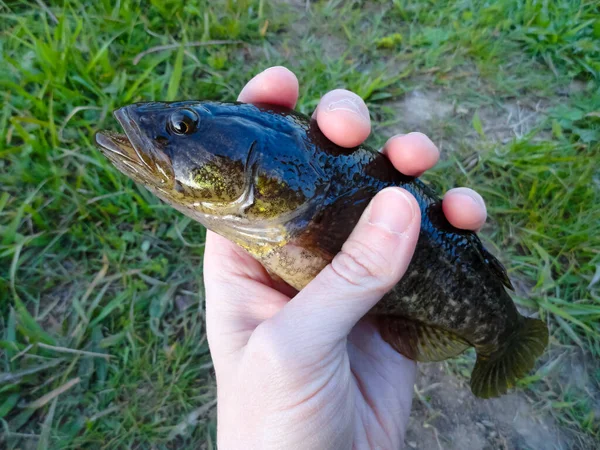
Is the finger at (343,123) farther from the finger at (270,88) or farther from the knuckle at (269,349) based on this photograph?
the knuckle at (269,349)

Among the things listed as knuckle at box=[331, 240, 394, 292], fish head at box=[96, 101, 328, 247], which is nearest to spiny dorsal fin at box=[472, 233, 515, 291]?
knuckle at box=[331, 240, 394, 292]

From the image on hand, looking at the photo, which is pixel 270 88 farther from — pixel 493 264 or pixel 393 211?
pixel 493 264

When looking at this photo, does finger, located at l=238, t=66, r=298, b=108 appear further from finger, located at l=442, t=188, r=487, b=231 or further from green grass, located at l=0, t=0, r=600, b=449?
green grass, located at l=0, t=0, r=600, b=449

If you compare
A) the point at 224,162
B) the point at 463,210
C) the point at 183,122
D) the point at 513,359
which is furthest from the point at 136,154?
the point at 513,359

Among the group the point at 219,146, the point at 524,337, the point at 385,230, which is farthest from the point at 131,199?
the point at 524,337

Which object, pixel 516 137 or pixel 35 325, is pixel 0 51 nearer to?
pixel 35 325
